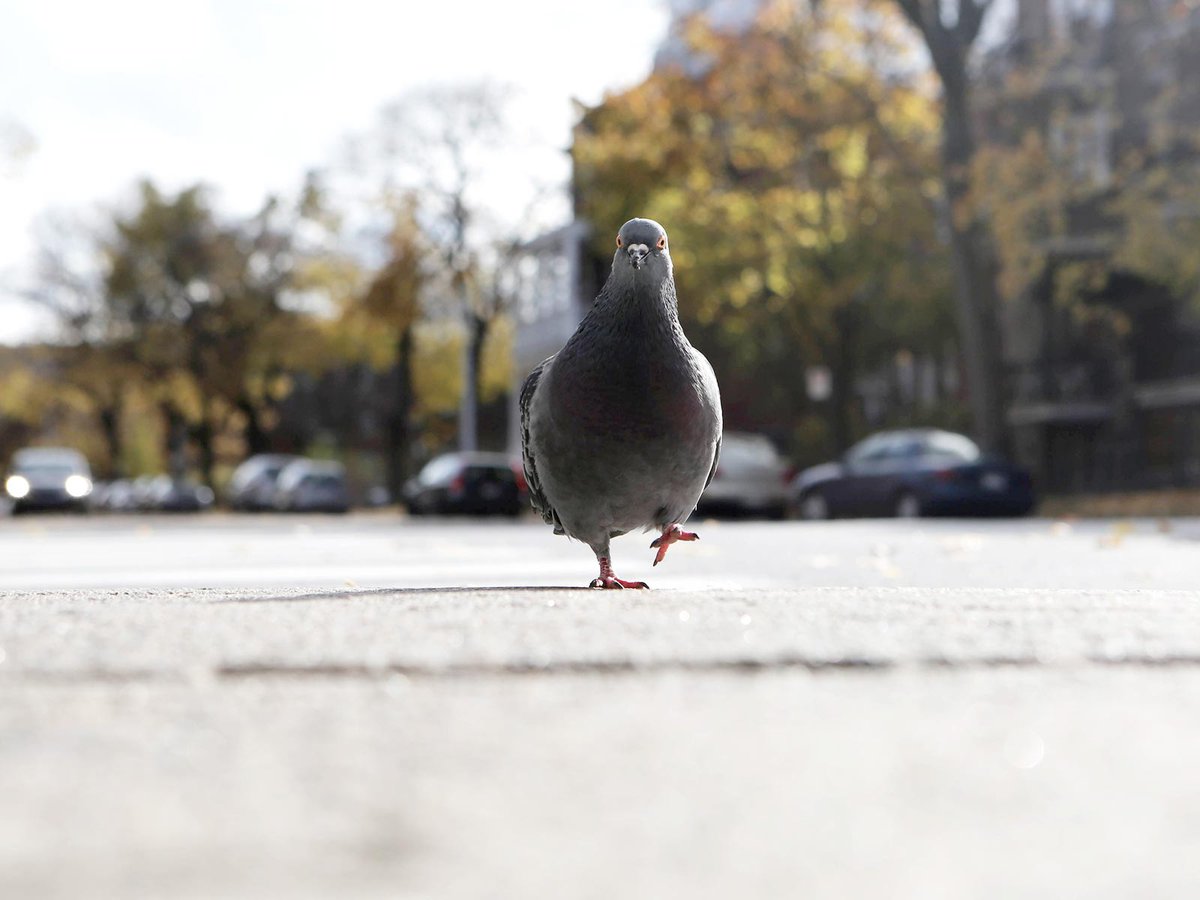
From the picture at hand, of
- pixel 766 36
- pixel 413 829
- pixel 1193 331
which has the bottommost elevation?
pixel 413 829

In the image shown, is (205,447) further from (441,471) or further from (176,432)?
(441,471)

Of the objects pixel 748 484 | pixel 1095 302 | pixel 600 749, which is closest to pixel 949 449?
pixel 748 484

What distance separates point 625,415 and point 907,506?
675 inches

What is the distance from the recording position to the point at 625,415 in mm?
5551

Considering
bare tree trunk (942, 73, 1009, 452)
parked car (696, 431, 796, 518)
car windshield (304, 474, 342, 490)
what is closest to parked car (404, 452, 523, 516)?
parked car (696, 431, 796, 518)

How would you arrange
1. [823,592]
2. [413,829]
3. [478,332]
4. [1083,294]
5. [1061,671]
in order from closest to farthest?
1. [413,829]
2. [1061,671]
3. [823,592]
4. [1083,294]
5. [478,332]

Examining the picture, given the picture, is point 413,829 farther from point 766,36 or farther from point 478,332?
point 478,332

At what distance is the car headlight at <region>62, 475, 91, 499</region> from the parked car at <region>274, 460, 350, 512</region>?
16.0 ft

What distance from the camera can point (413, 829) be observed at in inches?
92.2

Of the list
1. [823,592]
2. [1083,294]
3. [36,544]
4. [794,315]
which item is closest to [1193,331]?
[1083,294]

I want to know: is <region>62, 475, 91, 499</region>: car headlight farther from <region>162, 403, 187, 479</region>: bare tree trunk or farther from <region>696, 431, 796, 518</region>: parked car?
<region>162, 403, 187, 479</region>: bare tree trunk

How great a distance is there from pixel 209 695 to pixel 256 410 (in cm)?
5840

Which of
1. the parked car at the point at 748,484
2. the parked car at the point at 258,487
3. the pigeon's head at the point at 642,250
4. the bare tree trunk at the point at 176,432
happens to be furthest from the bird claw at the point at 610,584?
the bare tree trunk at the point at 176,432

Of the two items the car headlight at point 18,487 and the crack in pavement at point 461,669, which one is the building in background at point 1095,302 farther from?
the crack in pavement at point 461,669
